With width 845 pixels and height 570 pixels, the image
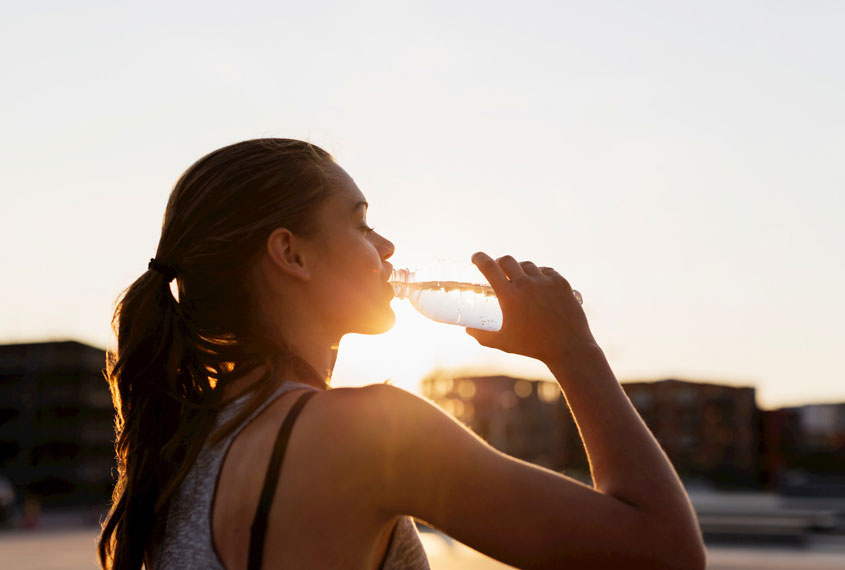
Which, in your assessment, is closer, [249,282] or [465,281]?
[249,282]

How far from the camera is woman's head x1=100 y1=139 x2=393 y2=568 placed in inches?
74.6

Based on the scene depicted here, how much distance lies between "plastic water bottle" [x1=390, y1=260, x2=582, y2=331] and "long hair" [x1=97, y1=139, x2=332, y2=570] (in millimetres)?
1005

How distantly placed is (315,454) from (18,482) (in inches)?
3635

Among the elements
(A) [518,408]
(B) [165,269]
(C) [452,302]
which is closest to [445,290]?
(C) [452,302]

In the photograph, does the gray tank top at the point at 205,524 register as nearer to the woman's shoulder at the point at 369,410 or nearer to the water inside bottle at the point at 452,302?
the woman's shoulder at the point at 369,410

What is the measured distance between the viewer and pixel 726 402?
100688 mm

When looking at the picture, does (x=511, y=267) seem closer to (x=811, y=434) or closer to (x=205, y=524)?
(x=205, y=524)

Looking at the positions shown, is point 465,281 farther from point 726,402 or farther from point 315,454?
point 726,402

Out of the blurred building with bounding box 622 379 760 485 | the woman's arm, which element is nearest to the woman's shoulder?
the woman's arm

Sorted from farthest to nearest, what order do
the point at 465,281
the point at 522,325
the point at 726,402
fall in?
1. the point at 726,402
2. the point at 465,281
3. the point at 522,325

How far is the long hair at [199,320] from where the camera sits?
6.15 feet

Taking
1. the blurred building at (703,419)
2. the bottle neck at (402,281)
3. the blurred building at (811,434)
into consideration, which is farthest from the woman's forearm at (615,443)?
the blurred building at (703,419)

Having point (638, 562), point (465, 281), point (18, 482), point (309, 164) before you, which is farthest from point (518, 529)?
point (18, 482)

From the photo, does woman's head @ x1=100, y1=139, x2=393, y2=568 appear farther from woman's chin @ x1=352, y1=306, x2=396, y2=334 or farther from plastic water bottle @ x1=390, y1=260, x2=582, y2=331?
plastic water bottle @ x1=390, y1=260, x2=582, y2=331
